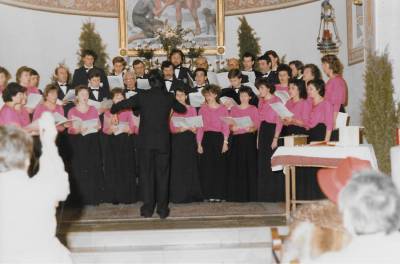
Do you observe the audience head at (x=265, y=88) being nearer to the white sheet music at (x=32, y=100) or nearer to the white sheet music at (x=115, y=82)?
the white sheet music at (x=115, y=82)

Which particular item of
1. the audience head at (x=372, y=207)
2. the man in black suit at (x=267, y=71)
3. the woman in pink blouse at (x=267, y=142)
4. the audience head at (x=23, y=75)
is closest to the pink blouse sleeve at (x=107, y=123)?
the audience head at (x=23, y=75)

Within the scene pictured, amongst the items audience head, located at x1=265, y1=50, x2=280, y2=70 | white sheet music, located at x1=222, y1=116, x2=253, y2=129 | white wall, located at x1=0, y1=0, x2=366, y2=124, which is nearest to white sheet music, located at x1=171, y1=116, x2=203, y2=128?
white sheet music, located at x1=222, y1=116, x2=253, y2=129

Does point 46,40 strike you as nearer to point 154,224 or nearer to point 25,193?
point 154,224

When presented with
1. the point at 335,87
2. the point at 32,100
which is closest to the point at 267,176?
the point at 335,87

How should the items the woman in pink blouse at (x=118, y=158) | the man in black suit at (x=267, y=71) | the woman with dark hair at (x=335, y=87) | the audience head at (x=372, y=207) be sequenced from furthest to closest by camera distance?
the man in black suit at (x=267, y=71), the woman in pink blouse at (x=118, y=158), the woman with dark hair at (x=335, y=87), the audience head at (x=372, y=207)

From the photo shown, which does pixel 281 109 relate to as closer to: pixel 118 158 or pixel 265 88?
pixel 265 88

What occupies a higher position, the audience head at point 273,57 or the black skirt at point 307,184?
the audience head at point 273,57

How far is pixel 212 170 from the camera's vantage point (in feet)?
26.0

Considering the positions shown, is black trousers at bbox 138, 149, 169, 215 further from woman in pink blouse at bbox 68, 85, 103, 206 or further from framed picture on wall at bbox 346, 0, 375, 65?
framed picture on wall at bbox 346, 0, 375, 65

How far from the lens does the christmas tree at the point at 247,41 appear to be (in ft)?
34.2

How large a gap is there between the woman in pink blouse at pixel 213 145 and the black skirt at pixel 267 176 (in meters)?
0.49

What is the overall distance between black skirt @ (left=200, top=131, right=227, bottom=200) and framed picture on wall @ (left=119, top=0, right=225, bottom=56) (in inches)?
152

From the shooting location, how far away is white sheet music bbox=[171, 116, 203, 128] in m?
7.41

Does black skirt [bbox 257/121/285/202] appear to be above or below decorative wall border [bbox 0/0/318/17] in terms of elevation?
below
